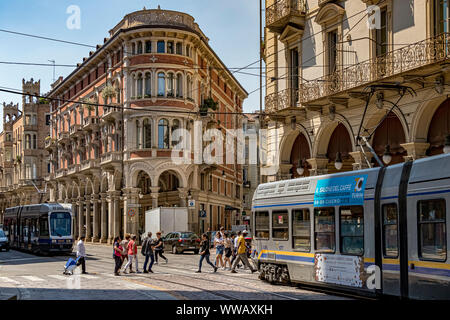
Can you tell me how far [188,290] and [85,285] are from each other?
3489mm

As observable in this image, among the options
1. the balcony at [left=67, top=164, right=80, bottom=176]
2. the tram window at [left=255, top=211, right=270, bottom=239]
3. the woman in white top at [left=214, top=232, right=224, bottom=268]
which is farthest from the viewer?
the balcony at [left=67, top=164, right=80, bottom=176]

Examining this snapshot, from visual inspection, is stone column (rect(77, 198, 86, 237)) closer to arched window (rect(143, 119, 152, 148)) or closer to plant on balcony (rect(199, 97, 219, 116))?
arched window (rect(143, 119, 152, 148))

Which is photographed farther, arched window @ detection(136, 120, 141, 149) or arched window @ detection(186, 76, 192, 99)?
arched window @ detection(186, 76, 192, 99)

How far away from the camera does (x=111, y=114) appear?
51.7 metres

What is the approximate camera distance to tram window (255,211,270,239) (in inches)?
766

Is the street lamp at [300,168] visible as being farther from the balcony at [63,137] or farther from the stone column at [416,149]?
the balcony at [63,137]

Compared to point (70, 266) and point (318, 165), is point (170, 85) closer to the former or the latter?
point (318, 165)

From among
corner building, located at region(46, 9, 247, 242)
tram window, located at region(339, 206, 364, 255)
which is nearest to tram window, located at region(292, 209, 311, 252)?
tram window, located at region(339, 206, 364, 255)

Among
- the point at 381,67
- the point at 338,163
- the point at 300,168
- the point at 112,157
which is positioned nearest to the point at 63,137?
the point at 112,157

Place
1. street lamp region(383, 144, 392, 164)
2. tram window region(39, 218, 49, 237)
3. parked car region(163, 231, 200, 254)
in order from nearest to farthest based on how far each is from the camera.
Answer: street lamp region(383, 144, 392, 164) → tram window region(39, 218, 49, 237) → parked car region(163, 231, 200, 254)

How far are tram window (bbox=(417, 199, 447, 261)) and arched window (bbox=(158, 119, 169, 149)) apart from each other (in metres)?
37.4

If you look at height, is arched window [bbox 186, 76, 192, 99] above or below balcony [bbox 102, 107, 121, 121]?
above

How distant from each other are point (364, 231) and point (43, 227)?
2524cm
